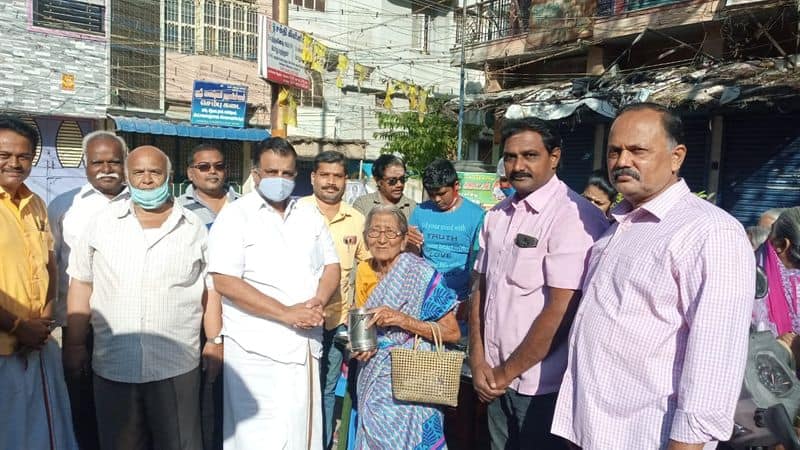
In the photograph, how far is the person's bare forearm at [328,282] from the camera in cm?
316

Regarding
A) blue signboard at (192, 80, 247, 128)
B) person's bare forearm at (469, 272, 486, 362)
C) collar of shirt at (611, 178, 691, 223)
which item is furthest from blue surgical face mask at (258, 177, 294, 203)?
blue signboard at (192, 80, 247, 128)

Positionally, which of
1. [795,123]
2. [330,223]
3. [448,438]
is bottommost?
[448,438]

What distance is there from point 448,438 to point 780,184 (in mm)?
8228

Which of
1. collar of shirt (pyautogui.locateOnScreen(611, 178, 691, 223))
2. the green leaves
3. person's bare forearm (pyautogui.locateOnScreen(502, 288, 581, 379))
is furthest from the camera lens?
the green leaves

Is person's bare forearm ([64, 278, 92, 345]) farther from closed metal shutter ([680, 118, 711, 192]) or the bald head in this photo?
closed metal shutter ([680, 118, 711, 192])

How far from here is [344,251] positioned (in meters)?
4.17

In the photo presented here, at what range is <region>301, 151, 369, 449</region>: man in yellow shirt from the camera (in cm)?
402

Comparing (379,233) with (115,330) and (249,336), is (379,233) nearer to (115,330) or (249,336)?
(249,336)

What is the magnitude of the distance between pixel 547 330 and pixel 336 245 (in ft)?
6.84

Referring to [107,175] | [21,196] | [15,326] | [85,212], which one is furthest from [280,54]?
[15,326]

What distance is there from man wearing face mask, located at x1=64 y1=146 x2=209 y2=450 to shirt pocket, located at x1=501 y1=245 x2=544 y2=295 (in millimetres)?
1668

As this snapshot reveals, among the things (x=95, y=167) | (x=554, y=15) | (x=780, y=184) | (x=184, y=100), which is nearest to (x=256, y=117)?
(x=184, y=100)

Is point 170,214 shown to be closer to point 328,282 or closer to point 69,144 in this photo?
point 328,282

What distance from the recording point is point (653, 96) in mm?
9227
